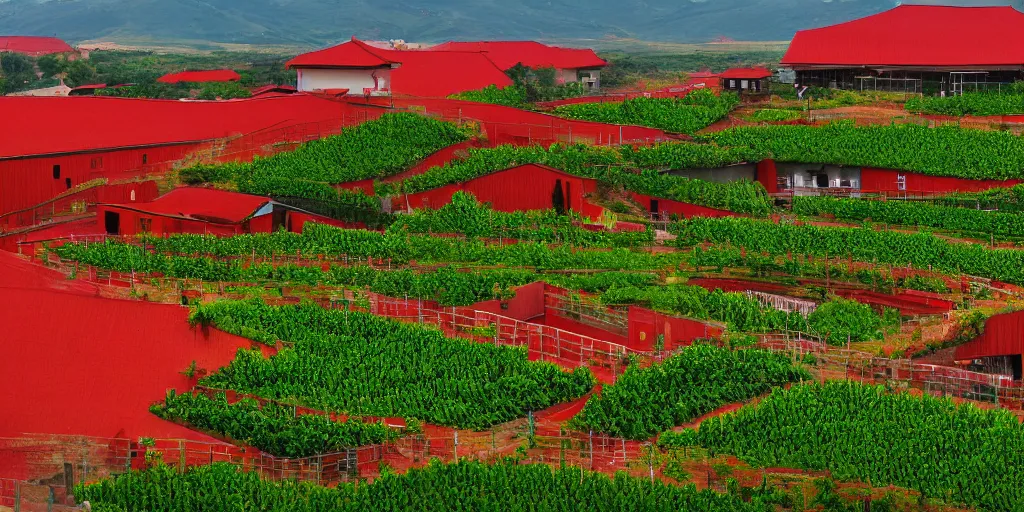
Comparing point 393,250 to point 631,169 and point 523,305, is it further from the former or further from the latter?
point 631,169

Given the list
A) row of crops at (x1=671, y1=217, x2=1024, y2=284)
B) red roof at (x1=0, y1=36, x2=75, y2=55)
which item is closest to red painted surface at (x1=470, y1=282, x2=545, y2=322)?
row of crops at (x1=671, y1=217, x2=1024, y2=284)

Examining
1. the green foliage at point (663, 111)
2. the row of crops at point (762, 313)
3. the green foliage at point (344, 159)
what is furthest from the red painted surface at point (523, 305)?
the green foliage at point (663, 111)

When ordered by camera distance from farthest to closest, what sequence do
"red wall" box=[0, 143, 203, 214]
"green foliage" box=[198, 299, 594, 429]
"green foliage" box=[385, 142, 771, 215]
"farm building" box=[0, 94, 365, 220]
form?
"green foliage" box=[385, 142, 771, 215]
"farm building" box=[0, 94, 365, 220]
"red wall" box=[0, 143, 203, 214]
"green foliage" box=[198, 299, 594, 429]

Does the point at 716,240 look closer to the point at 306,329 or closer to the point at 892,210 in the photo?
the point at 892,210

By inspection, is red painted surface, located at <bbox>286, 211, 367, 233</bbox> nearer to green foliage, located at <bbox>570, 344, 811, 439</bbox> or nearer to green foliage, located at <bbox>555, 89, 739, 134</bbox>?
green foliage, located at <bbox>555, 89, 739, 134</bbox>

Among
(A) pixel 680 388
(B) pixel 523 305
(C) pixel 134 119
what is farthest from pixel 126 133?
(A) pixel 680 388

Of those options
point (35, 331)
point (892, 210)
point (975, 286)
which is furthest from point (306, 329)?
point (892, 210)
